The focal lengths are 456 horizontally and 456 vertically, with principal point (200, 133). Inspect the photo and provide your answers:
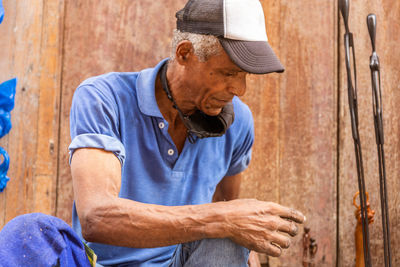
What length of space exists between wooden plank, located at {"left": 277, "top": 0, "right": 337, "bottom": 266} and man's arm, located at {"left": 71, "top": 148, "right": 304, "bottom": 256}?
113 cm

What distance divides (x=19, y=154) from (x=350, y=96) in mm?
1408

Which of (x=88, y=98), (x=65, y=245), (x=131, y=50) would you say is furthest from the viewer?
(x=131, y=50)

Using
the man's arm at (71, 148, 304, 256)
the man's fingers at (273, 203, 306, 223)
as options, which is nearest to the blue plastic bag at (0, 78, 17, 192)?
the man's arm at (71, 148, 304, 256)

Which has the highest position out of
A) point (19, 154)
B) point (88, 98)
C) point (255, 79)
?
point (255, 79)

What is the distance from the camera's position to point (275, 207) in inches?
48.8

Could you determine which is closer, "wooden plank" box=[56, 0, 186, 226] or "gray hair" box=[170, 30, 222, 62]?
"gray hair" box=[170, 30, 222, 62]

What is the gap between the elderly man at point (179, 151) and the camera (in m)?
1.19

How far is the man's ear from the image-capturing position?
144cm

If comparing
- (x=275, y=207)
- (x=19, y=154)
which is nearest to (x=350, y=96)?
(x=275, y=207)

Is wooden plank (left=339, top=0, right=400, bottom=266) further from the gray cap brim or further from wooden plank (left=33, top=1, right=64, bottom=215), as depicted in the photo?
wooden plank (left=33, top=1, right=64, bottom=215)

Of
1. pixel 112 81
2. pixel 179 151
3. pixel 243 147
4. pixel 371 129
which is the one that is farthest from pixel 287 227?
pixel 371 129

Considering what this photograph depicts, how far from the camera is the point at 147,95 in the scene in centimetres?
150

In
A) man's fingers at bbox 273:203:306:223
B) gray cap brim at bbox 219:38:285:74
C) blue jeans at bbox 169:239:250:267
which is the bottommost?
blue jeans at bbox 169:239:250:267

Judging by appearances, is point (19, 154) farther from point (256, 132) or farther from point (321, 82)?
point (321, 82)
